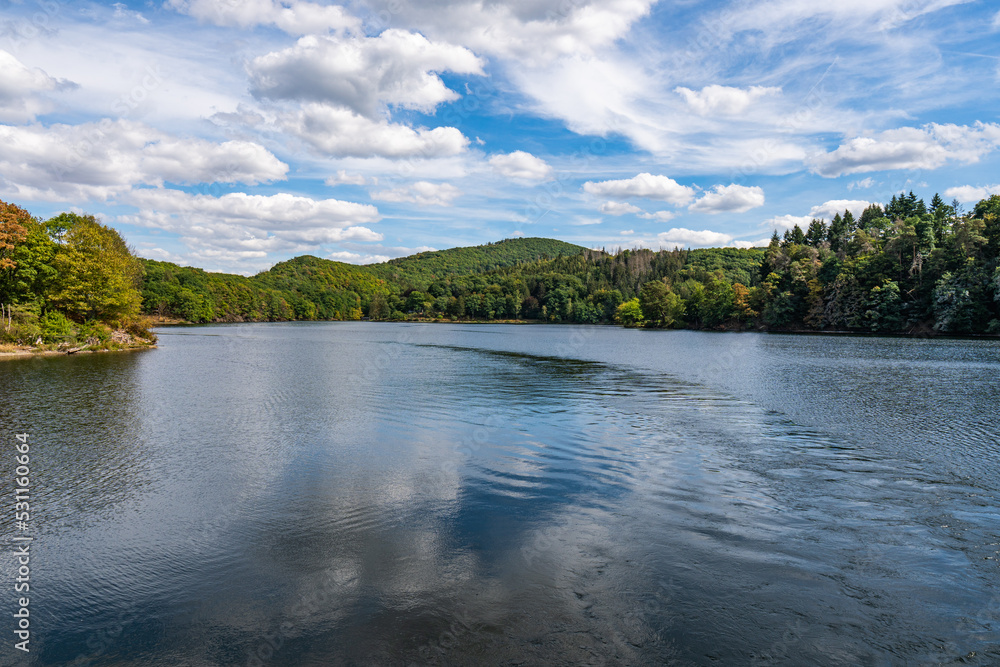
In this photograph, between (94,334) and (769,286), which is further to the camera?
(769,286)

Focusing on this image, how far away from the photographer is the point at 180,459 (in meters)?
15.2

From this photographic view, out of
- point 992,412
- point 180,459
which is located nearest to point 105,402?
point 180,459

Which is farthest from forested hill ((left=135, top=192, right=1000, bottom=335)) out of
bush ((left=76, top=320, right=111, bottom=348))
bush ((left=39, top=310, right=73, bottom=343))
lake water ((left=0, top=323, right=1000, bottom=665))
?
bush ((left=39, top=310, right=73, bottom=343))

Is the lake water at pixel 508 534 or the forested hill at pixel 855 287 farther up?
the forested hill at pixel 855 287

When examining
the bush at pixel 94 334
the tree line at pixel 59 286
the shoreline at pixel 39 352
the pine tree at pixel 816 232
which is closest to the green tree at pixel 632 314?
the pine tree at pixel 816 232

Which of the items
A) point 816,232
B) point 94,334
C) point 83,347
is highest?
point 816,232

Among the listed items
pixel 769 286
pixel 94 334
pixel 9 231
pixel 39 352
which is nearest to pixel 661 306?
pixel 769 286

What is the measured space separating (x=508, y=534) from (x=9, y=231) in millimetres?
60540

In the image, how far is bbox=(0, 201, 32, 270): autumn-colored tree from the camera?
45241 millimetres

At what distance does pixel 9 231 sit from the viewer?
46.9 m

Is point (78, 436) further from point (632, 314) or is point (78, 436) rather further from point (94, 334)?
point (632, 314)

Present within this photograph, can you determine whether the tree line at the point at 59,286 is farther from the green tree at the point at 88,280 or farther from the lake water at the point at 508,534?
the lake water at the point at 508,534

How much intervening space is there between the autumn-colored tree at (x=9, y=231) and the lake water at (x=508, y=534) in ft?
110

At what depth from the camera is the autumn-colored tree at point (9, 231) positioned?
45241mm
